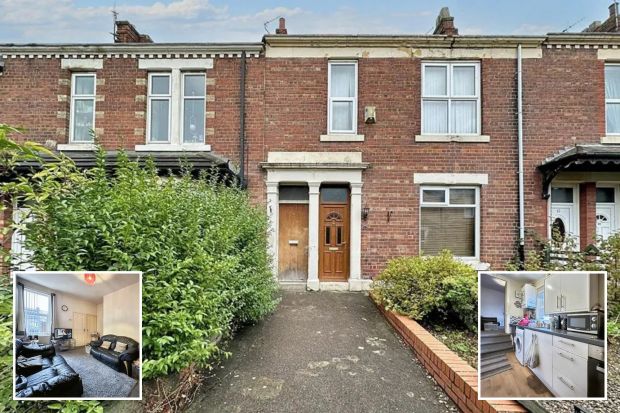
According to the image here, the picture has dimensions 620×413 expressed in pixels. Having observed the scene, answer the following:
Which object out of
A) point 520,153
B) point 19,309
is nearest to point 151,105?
point 19,309

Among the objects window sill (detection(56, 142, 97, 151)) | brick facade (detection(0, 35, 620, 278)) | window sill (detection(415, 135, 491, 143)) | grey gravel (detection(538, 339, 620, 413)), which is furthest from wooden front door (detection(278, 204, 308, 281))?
grey gravel (detection(538, 339, 620, 413))

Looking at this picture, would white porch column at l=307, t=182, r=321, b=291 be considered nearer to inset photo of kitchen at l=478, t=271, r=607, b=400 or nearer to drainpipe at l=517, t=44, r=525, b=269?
drainpipe at l=517, t=44, r=525, b=269

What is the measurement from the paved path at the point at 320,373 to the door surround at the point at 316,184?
2.65 metres

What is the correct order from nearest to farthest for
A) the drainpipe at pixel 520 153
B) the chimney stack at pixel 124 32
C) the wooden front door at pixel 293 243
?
1. the drainpipe at pixel 520 153
2. the wooden front door at pixel 293 243
3. the chimney stack at pixel 124 32

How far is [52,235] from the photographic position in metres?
2.69

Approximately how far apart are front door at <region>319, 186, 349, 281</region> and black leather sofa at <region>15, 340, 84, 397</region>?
7423mm

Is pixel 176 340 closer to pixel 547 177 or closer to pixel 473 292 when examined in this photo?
pixel 473 292

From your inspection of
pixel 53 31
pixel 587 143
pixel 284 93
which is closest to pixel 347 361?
pixel 284 93

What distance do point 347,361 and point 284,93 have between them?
6.88 metres

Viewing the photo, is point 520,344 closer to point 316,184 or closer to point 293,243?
point 316,184

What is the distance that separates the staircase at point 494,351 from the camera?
1484 millimetres

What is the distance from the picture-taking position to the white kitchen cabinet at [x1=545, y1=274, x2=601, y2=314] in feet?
4.51

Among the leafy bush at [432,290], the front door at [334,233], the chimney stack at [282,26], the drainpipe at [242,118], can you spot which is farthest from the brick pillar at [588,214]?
the chimney stack at [282,26]

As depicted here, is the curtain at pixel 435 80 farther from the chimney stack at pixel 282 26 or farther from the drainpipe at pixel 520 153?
the chimney stack at pixel 282 26
